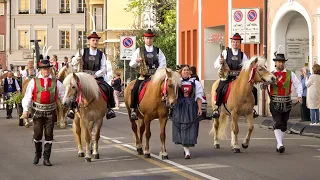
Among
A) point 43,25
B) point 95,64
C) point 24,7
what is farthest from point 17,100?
point 24,7

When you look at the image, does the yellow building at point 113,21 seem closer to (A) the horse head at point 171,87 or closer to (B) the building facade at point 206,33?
(B) the building facade at point 206,33

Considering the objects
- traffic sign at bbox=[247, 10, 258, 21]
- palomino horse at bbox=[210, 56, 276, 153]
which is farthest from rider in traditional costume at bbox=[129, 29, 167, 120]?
traffic sign at bbox=[247, 10, 258, 21]

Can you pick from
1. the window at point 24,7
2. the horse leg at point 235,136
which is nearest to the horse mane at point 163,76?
the horse leg at point 235,136

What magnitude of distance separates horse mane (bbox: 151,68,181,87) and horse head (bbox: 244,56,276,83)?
219cm

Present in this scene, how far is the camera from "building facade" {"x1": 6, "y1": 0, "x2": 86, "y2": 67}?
90000 mm

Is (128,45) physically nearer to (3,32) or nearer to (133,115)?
(133,115)

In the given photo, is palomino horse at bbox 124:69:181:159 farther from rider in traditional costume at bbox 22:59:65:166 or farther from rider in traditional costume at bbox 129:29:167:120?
rider in traditional costume at bbox 22:59:65:166

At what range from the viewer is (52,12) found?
9056 cm

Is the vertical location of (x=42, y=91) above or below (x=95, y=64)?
below

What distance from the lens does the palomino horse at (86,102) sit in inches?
619

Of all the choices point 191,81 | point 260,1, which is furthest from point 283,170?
point 260,1

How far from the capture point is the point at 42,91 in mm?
15367

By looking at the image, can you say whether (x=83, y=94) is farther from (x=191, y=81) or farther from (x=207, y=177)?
(x=207, y=177)

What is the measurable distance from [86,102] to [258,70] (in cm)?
385
